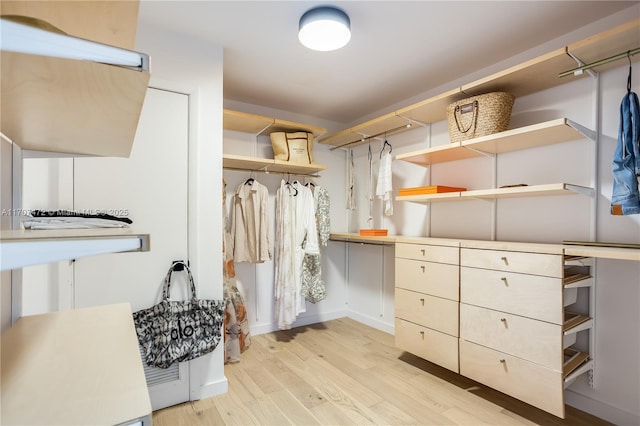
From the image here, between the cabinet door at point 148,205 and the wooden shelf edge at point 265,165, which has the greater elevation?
the wooden shelf edge at point 265,165

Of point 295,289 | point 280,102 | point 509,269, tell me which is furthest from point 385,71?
point 295,289

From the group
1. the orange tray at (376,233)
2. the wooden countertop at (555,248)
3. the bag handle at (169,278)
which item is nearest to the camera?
the wooden countertop at (555,248)

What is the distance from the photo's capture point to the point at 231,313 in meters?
2.72

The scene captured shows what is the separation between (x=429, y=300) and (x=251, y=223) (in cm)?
169

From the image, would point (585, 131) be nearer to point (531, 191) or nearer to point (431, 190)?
point (531, 191)

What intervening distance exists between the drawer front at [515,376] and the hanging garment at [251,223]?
5.98 ft

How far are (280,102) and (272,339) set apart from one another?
7.88ft

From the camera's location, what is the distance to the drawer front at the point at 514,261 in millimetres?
1712

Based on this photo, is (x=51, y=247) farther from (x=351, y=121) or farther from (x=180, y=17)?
(x=351, y=121)

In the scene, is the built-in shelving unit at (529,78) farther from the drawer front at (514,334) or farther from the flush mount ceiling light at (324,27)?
the drawer front at (514,334)

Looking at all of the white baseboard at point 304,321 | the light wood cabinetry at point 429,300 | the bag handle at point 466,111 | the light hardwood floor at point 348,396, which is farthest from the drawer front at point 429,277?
the white baseboard at point 304,321

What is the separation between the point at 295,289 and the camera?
313 cm

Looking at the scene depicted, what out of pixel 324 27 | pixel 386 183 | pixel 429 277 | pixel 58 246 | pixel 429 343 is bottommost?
pixel 429 343

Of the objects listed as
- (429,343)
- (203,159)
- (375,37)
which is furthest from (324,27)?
(429,343)
